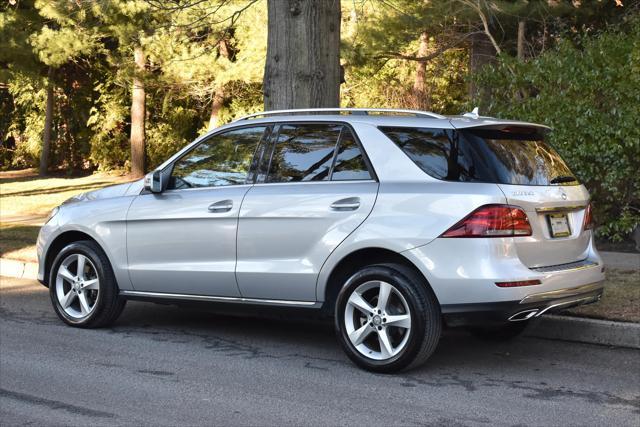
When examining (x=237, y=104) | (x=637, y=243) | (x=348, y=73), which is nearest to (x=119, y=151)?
(x=237, y=104)

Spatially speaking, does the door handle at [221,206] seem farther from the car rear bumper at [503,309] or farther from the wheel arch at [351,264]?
the car rear bumper at [503,309]

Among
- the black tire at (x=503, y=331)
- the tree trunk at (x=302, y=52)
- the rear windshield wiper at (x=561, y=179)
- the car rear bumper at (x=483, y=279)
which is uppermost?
the tree trunk at (x=302, y=52)

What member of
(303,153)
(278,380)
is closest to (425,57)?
(303,153)

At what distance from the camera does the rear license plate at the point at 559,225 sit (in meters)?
6.32

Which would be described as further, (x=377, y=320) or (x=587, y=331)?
(x=587, y=331)

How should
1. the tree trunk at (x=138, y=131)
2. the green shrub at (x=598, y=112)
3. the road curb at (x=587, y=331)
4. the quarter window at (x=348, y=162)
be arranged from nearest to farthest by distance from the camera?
1. the quarter window at (x=348, y=162)
2. the road curb at (x=587, y=331)
3. the green shrub at (x=598, y=112)
4. the tree trunk at (x=138, y=131)

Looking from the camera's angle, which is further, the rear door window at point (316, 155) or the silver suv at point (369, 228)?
the rear door window at point (316, 155)

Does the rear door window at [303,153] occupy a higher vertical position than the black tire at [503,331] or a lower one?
higher

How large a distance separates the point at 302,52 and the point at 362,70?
15578 mm

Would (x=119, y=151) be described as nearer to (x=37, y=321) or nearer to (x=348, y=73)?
(x=348, y=73)

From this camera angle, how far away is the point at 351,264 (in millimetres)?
6617

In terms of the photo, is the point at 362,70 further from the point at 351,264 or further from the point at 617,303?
the point at 351,264

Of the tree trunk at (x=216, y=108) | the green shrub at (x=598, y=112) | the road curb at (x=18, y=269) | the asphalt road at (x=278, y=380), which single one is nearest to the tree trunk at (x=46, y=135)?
the tree trunk at (x=216, y=108)

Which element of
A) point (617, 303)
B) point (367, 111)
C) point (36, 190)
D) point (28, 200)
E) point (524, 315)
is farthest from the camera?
point (36, 190)
